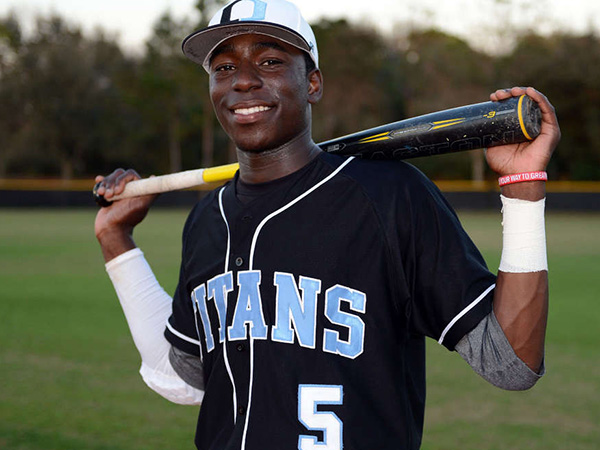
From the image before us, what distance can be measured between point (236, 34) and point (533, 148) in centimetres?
81

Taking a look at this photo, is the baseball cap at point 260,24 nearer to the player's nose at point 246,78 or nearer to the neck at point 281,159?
the player's nose at point 246,78

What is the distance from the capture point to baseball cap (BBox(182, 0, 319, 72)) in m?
1.87

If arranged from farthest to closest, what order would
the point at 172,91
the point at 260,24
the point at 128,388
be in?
the point at 172,91 < the point at 128,388 < the point at 260,24

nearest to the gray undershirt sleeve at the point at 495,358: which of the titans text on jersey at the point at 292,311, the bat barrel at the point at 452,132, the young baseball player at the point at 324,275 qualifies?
the young baseball player at the point at 324,275

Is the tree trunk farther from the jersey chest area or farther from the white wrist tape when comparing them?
the white wrist tape

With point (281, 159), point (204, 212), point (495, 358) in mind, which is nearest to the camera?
point (495, 358)

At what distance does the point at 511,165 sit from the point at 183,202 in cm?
2616

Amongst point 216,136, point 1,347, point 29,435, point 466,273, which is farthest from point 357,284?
point 216,136

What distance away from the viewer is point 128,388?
4895 mm

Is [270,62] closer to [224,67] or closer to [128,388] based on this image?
[224,67]

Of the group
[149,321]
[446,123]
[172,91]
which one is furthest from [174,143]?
[446,123]

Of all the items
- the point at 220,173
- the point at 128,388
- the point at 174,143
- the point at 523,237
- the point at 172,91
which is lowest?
the point at 128,388

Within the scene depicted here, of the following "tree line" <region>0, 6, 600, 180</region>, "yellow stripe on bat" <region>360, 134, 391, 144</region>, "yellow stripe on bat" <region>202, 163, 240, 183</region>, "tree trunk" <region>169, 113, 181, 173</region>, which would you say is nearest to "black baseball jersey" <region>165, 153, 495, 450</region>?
"yellow stripe on bat" <region>360, 134, 391, 144</region>

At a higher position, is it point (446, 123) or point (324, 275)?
point (446, 123)
